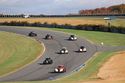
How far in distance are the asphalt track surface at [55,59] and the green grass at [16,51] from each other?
194 centimetres

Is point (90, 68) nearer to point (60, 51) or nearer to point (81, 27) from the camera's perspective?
point (60, 51)

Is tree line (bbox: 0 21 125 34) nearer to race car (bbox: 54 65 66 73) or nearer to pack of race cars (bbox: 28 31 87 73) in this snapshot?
pack of race cars (bbox: 28 31 87 73)

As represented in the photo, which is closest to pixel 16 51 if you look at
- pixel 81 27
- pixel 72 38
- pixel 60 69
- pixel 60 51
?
pixel 60 51

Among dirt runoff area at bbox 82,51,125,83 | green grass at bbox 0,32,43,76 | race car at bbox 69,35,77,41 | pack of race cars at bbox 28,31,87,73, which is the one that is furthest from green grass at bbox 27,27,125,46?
dirt runoff area at bbox 82,51,125,83

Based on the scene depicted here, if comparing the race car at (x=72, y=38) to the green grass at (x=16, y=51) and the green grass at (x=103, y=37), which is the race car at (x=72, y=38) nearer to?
the green grass at (x=103, y=37)

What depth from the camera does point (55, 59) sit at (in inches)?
2820

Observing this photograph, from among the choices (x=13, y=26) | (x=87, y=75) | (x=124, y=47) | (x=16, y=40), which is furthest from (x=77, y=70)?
(x=13, y=26)

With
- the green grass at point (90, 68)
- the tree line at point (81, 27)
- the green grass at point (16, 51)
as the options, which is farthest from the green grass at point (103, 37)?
the green grass at point (90, 68)

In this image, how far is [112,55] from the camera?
72688 millimetres

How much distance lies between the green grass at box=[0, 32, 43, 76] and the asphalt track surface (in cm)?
194

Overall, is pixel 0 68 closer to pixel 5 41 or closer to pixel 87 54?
pixel 87 54

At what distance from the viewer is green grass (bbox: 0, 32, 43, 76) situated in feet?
224

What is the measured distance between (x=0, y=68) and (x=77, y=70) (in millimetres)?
14061

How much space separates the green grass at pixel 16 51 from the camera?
68.2 meters
